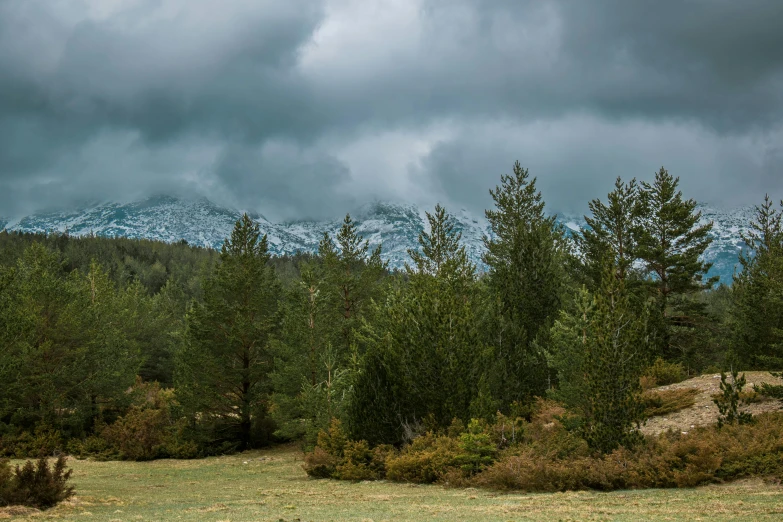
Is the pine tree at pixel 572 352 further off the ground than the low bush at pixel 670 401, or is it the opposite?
the pine tree at pixel 572 352

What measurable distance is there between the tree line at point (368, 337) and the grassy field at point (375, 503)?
5.27m

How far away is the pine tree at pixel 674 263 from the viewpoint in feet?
116

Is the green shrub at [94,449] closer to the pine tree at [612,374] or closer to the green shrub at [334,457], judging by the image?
the green shrub at [334,457]

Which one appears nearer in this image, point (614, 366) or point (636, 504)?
point (636, 504)

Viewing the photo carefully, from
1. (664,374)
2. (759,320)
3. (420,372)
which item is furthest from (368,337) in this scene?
(759,320)

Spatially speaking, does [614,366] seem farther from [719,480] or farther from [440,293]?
[440,293]

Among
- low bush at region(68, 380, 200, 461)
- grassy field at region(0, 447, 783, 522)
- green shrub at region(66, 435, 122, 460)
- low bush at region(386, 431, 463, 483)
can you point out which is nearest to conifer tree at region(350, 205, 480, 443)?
low bush at region(386, 431, 463, 483)

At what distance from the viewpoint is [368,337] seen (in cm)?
2928

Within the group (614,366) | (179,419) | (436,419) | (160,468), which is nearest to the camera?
(614,366)

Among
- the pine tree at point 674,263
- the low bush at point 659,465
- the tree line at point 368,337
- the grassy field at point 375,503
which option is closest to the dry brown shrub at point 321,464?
the grassy field at point 375,503

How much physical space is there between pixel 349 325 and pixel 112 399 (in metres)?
16.5

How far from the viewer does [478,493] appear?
52.6 feet

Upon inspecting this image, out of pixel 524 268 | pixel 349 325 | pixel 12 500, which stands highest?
pixel 524 268

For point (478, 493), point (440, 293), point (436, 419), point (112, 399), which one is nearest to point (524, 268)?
point (440, 293)
